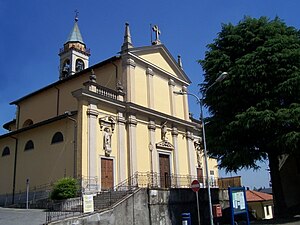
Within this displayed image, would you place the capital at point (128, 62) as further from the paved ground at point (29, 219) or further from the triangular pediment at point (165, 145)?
the paved ground at point (29, 219)

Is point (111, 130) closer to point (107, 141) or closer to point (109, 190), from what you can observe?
point (107, 141)

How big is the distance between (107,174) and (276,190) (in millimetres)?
11025

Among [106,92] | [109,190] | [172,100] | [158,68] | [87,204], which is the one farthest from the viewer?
[172,100]

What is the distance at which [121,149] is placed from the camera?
24.2m

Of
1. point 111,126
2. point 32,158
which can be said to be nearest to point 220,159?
point 111,126

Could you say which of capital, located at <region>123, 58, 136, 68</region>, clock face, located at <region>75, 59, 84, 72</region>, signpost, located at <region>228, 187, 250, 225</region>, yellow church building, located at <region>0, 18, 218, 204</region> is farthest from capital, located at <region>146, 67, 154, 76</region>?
clock face, located at <region>75, 59, 84, 72</region>

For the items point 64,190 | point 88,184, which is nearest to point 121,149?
point 88,184

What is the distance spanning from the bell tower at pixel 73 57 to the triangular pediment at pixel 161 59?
528 inches

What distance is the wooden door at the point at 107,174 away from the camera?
882 inches

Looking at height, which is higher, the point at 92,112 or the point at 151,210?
the point at 92,112

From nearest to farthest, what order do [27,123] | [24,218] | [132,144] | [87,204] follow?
1. [87,204]
2. [24,218]
3. [132,144]
4. [27,123]

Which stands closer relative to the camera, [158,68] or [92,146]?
[92,146]

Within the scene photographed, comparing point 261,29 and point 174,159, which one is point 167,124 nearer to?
point 174,159

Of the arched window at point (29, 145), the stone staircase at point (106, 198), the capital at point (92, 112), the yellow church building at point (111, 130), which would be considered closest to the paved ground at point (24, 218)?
the stone staircase at point (106, 198)
